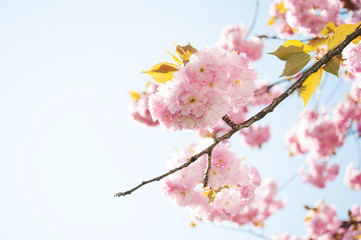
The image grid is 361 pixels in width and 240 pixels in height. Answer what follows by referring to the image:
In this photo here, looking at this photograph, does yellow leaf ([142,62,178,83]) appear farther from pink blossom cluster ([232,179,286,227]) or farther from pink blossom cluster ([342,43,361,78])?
pink blossom cluster ([232,179,286,227])

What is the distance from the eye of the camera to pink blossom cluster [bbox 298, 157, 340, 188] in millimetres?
6711

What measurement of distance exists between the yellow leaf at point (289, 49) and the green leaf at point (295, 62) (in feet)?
0.10

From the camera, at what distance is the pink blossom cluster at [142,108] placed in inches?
139

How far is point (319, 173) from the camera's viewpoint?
6723 mm

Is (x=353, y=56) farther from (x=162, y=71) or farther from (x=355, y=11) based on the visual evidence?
(x=355, y=11)

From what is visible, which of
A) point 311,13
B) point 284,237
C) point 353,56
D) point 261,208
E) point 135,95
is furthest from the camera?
point 261,208

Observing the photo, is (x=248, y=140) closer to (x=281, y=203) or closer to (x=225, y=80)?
(x=281, y=203)

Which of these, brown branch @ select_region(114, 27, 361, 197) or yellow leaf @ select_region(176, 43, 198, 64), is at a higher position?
yellow leaf @ select_region(176, 43, 198, 64)

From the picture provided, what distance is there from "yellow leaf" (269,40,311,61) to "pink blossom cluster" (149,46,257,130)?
0.81 feet

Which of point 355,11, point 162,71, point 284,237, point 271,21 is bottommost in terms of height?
point 162,71

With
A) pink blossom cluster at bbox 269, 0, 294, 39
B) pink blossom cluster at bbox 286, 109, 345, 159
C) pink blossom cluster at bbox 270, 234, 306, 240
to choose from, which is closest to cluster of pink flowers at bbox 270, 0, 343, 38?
pink blossom cluster at bbox 269, 0, 294, 39

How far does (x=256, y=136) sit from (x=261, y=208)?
10.5 ft

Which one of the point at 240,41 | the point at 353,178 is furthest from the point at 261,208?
the point at 240,41

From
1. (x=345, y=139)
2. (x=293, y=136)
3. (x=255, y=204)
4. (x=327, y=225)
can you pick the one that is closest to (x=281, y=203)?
(x=255, y=204)
